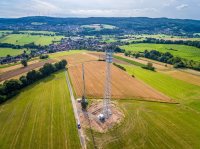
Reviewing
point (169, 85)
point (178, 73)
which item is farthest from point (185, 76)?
point (169, 85)

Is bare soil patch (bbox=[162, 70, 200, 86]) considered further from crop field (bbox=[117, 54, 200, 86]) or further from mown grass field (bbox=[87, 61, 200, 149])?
mown grass field (bbox=[87, 61, 200, 149])

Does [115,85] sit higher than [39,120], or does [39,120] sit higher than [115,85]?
[115,85]

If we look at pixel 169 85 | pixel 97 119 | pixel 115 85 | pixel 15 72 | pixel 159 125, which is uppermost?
pixel 159 125

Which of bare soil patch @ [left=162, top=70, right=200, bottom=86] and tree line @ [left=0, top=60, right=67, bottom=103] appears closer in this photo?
tree line @ [left=0, top=60, right=67, bottom=103]

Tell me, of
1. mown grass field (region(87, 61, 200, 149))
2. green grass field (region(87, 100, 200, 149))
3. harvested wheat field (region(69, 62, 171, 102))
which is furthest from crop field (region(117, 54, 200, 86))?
green grass field (region(87, 100, 200, 149))

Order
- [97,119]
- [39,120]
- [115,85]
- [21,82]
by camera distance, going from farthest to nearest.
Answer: [115,85] < [21,82] < [39,120] < [97,119]

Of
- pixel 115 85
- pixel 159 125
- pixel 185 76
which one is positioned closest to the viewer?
pixel 159 125

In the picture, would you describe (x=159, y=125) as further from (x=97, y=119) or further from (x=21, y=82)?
(x=21, y=82)

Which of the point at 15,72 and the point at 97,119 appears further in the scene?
the point at 15,72
